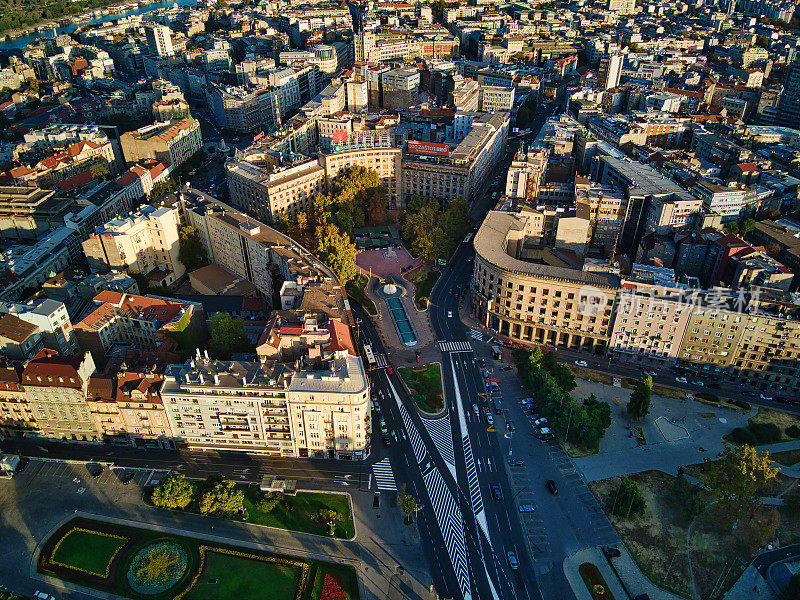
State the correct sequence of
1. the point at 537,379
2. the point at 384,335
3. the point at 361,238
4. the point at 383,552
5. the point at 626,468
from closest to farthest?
the point at 383,552 → the point at 626,468 → the point at 537,379 → the point at 384,335 → the point at 361,238

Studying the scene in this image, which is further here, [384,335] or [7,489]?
[384,335]

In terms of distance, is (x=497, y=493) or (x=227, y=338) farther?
(x=227, y=338)

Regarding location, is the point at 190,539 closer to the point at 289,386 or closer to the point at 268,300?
→ the point at 289,386

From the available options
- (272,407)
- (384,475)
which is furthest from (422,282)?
(272,407)

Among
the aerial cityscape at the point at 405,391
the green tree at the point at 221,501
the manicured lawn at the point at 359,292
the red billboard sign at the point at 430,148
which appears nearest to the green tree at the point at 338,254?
the aerial cityscape at the point at 405,391

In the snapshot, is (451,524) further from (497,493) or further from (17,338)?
(17,338)

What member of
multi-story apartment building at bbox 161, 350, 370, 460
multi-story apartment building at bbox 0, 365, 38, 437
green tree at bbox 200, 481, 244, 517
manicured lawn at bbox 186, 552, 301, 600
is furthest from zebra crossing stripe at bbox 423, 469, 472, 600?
multi-story apartment building at bbox 0, 365, 38, 437

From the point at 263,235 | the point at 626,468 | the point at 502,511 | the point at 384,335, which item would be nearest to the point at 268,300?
the point at 263,235
